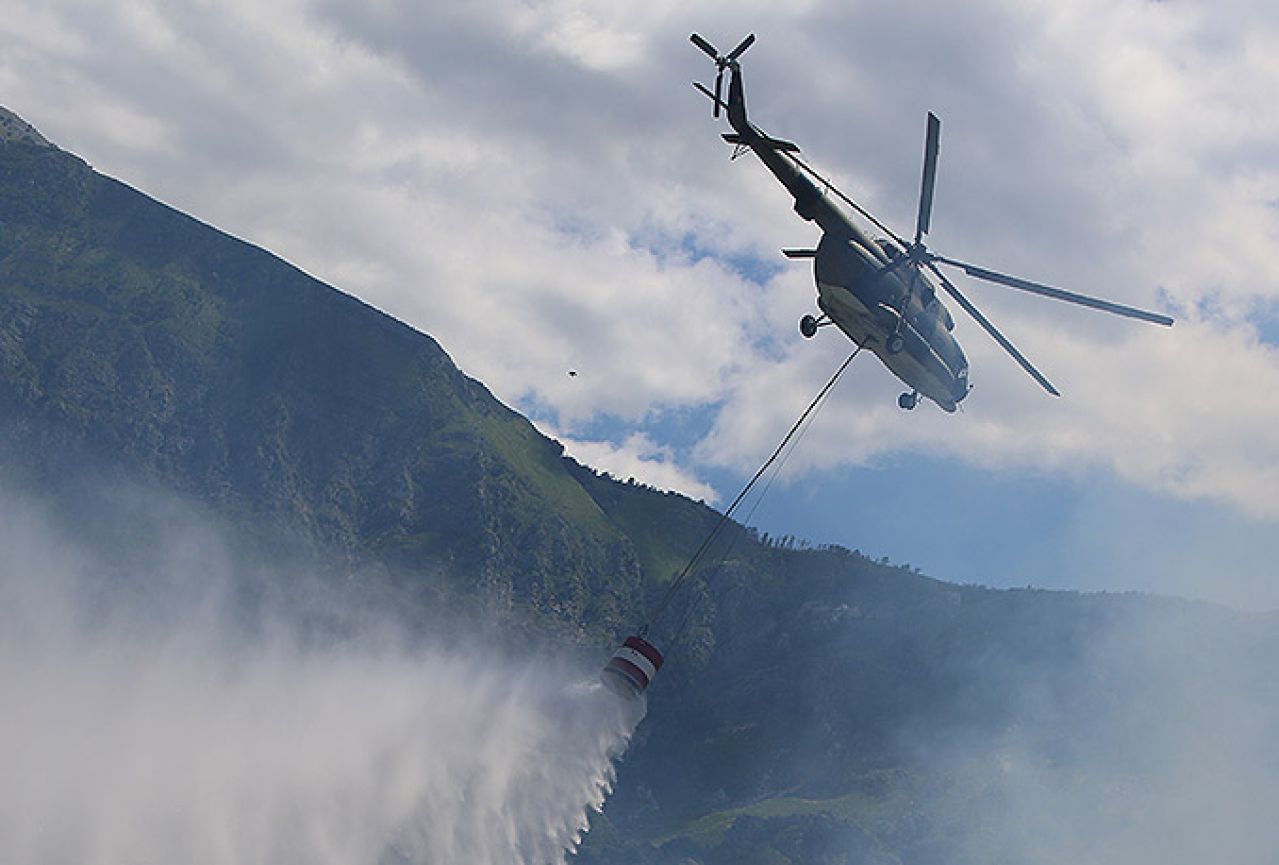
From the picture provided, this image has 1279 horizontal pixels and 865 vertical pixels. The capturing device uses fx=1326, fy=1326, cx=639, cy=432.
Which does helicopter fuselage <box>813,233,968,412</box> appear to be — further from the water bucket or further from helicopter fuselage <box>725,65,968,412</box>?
the water bucket

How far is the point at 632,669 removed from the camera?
84375mm

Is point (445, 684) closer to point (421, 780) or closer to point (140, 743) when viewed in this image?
point (421, 780)

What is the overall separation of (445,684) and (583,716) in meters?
54.4

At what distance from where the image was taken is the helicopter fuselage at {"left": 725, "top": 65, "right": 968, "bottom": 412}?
277 ft

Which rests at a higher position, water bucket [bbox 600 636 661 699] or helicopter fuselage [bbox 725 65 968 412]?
helicopter fuselage [bbox 725 65 968 412]

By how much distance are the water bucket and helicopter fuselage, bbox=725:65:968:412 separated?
24.7m

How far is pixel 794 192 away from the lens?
85.6 metres

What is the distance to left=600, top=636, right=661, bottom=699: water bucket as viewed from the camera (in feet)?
A: 276

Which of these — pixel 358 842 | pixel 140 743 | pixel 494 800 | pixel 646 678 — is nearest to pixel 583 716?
pixel 494 800

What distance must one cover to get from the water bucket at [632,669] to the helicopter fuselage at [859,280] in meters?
24.7

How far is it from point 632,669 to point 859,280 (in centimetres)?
2874

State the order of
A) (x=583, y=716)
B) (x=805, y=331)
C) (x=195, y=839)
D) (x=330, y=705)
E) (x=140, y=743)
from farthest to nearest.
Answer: (x=330, y=705), (x=140, y=743), (x=195, y=839), (x=583, y=716), (x=805, y=331)

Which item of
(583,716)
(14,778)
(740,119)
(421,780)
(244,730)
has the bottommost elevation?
(14,778)

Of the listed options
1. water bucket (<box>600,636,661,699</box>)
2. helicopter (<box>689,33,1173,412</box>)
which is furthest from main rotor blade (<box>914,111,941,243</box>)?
water bucket (<box>600,636,661,699</box>)
